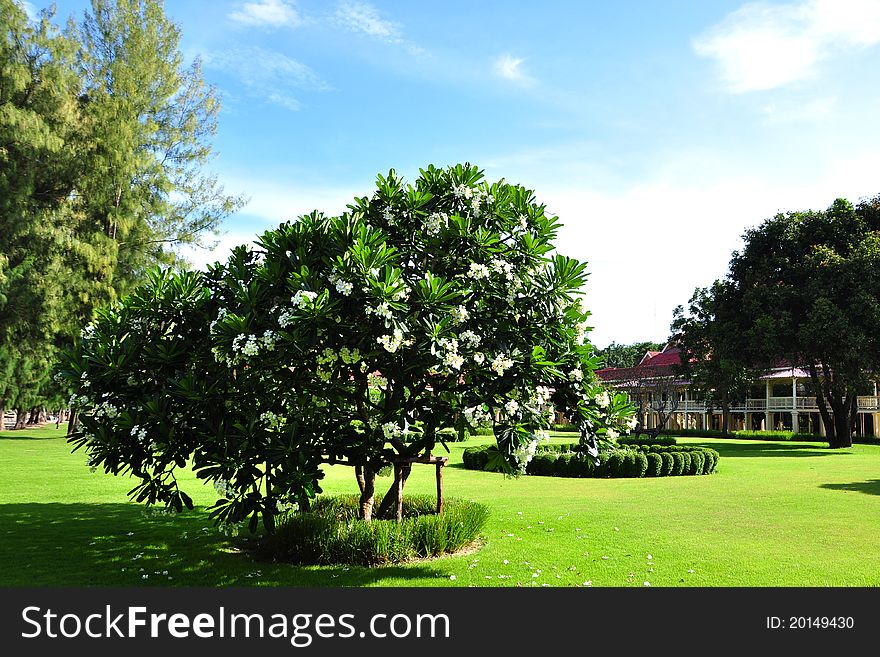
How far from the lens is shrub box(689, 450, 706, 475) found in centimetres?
2194

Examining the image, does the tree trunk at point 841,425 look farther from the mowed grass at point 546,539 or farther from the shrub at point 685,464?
the shrub at point 685,464

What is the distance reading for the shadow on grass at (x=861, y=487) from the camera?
1739 centimetres

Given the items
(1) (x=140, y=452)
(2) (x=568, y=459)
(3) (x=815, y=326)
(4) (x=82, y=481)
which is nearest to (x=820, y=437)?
(3) (x=815, y=326)

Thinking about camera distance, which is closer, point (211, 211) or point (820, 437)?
point (211, 211)

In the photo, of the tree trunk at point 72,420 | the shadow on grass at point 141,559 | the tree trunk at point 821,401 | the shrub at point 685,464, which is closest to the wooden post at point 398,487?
the shadow on grass at point 141,559

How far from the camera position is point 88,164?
29531 millimetres

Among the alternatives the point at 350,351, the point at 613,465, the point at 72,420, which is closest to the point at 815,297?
the point at 613,465

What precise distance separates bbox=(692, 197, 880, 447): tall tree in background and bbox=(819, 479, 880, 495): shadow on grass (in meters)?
14.2

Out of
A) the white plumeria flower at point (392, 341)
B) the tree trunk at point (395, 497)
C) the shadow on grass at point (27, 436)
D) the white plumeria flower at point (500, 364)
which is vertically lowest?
the shadow on grass at point (27, 436)

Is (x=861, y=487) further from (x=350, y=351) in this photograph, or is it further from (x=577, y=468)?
(x=350, y=351)

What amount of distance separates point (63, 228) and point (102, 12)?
40.5 ft

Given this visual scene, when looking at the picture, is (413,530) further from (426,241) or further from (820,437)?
(820,437)

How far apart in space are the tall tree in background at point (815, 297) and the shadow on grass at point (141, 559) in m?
30.0

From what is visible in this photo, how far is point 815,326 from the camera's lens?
105ft
